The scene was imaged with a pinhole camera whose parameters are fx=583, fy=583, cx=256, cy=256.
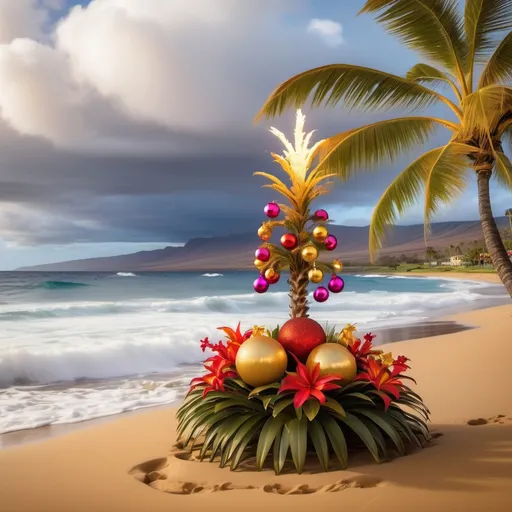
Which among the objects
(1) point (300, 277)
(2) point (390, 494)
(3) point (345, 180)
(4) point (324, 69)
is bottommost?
(2) point (390, 494)

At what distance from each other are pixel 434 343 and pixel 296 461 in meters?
9.69

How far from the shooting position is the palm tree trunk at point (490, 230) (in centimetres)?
875

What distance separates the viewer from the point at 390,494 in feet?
12.1

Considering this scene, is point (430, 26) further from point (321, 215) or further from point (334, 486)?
point (334, 486)

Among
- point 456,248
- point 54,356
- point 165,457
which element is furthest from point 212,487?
point 456,248

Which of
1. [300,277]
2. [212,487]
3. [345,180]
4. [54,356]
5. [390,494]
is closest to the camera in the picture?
[390,494]

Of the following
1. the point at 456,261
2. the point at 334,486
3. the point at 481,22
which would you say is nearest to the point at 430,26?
the point at 481,22

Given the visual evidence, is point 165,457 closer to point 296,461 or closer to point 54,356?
point 296,461

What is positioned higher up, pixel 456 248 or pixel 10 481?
pixel 456 248

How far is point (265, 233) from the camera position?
5.15m

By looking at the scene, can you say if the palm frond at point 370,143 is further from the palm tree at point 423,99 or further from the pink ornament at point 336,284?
the pink ornament at point 336,284

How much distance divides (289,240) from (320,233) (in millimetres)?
275

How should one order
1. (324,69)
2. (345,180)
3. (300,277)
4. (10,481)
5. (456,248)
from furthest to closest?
1. (456,248)
2. (345,180)
3. (324,69)
4. (300,277)
5. (10,481)

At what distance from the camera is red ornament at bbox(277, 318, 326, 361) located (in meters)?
4.79
